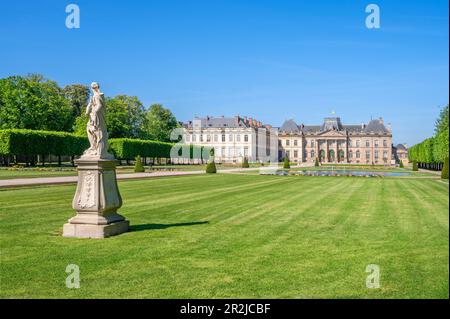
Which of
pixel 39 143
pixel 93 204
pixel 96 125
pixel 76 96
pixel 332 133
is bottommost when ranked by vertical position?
pixel 93 204

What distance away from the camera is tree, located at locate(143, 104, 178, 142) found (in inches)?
3253

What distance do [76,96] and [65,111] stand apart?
1313 centimetres

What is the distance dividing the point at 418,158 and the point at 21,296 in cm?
7304

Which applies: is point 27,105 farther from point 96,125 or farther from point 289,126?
point 289,126

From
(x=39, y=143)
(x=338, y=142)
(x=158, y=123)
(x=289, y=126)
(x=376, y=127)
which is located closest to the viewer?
(x=39, y=143)

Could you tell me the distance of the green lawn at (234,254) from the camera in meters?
5.49

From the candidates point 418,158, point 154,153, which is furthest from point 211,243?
point 418,158

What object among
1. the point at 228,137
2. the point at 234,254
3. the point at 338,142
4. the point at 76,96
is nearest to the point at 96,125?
the point at 234,254

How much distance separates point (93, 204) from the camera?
8.95 meters

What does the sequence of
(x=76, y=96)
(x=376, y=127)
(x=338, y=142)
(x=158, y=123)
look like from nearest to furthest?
(x=76, y=96) < (x=158, y=123) < (x=376, y=127) < (x=338, y=142)

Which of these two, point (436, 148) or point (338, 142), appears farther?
point (338, 142)
